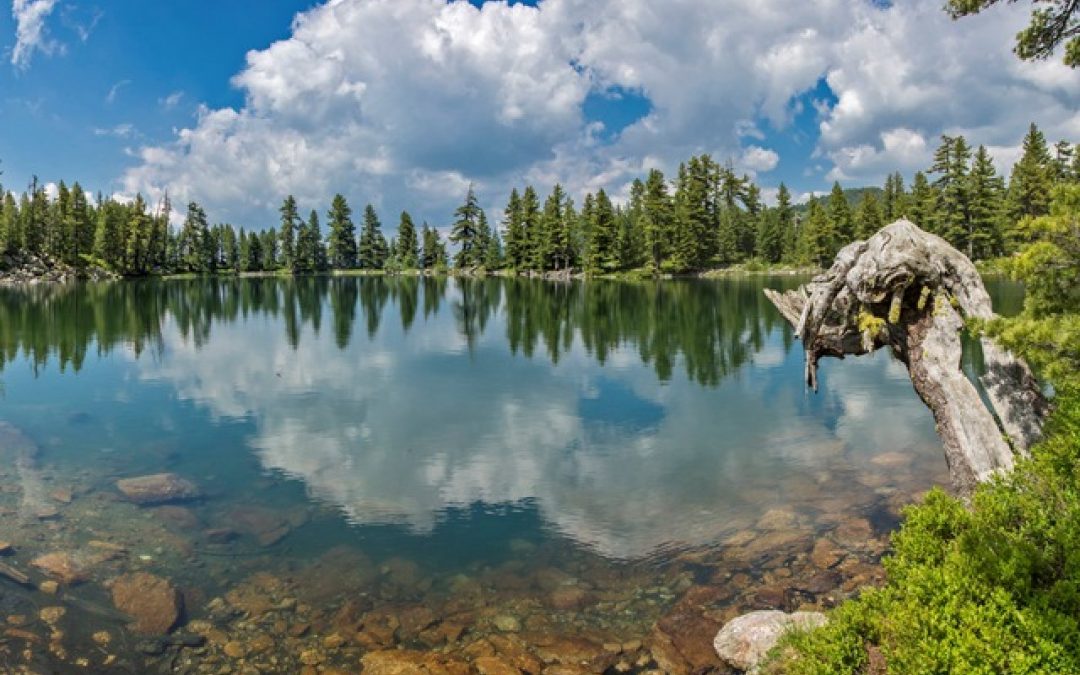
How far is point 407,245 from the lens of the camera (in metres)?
151

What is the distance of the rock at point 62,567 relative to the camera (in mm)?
11484

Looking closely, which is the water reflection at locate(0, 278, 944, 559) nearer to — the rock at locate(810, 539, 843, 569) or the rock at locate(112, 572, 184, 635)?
the rock at locate(810, 539, 843, 569)

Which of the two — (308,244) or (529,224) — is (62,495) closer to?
(529,224)

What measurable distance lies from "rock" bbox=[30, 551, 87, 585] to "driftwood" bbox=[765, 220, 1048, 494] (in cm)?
1363

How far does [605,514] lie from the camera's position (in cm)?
1394

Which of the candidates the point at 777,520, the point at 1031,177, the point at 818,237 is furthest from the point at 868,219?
the point at 777,520

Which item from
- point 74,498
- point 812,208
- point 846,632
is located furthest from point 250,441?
point 812,208

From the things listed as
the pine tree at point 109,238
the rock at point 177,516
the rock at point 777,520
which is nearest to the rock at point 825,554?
the rock at point 777,520

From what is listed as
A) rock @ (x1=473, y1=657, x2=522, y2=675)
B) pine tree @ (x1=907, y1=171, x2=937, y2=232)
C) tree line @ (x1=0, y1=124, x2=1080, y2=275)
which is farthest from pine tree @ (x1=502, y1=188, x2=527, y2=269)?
rock @ (x1=473, y1=657, x2=522, y2=675)

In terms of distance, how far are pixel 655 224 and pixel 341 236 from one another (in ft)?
259

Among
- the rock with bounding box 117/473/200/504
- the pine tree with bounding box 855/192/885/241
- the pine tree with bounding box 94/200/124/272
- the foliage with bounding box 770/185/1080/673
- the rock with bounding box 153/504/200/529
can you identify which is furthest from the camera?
the pine tree with bounding box 94/200/124/272

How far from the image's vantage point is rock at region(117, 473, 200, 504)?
15.2m

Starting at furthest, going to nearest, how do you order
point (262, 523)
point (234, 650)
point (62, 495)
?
point (62, 495)
point (262, 523)
point (234, 650)

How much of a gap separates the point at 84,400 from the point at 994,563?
2826cm
